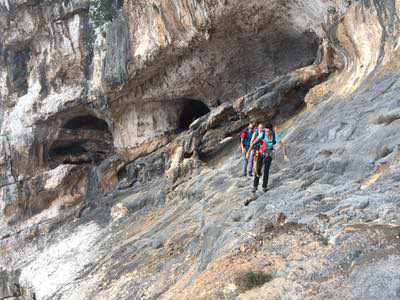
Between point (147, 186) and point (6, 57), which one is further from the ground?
point (6, 57)

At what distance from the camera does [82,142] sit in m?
A: 24.4

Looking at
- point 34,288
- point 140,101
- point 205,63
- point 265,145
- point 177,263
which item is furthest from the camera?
point 140,101

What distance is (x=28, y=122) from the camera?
21.7 meters

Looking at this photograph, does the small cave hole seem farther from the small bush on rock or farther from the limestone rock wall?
the small bush on rock

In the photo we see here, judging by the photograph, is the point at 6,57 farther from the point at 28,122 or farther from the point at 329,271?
the point at 329,271

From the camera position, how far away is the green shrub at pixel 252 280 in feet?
17.0

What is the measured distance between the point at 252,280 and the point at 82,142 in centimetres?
2096

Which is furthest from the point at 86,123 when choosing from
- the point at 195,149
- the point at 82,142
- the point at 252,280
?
the point at 252,280

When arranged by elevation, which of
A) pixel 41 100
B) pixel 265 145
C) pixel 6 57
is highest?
A: pixel 6 57

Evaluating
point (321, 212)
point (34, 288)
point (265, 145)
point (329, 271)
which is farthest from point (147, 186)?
point (329, 271)

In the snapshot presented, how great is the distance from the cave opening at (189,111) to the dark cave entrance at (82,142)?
4.96 m

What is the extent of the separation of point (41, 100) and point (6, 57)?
399 centimetres

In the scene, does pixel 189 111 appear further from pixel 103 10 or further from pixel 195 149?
pixel 195 149

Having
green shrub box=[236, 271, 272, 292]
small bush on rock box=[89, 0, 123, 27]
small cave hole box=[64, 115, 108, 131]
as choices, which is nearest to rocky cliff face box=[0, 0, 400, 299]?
green shrub box=[236, 271, 272, 292]
